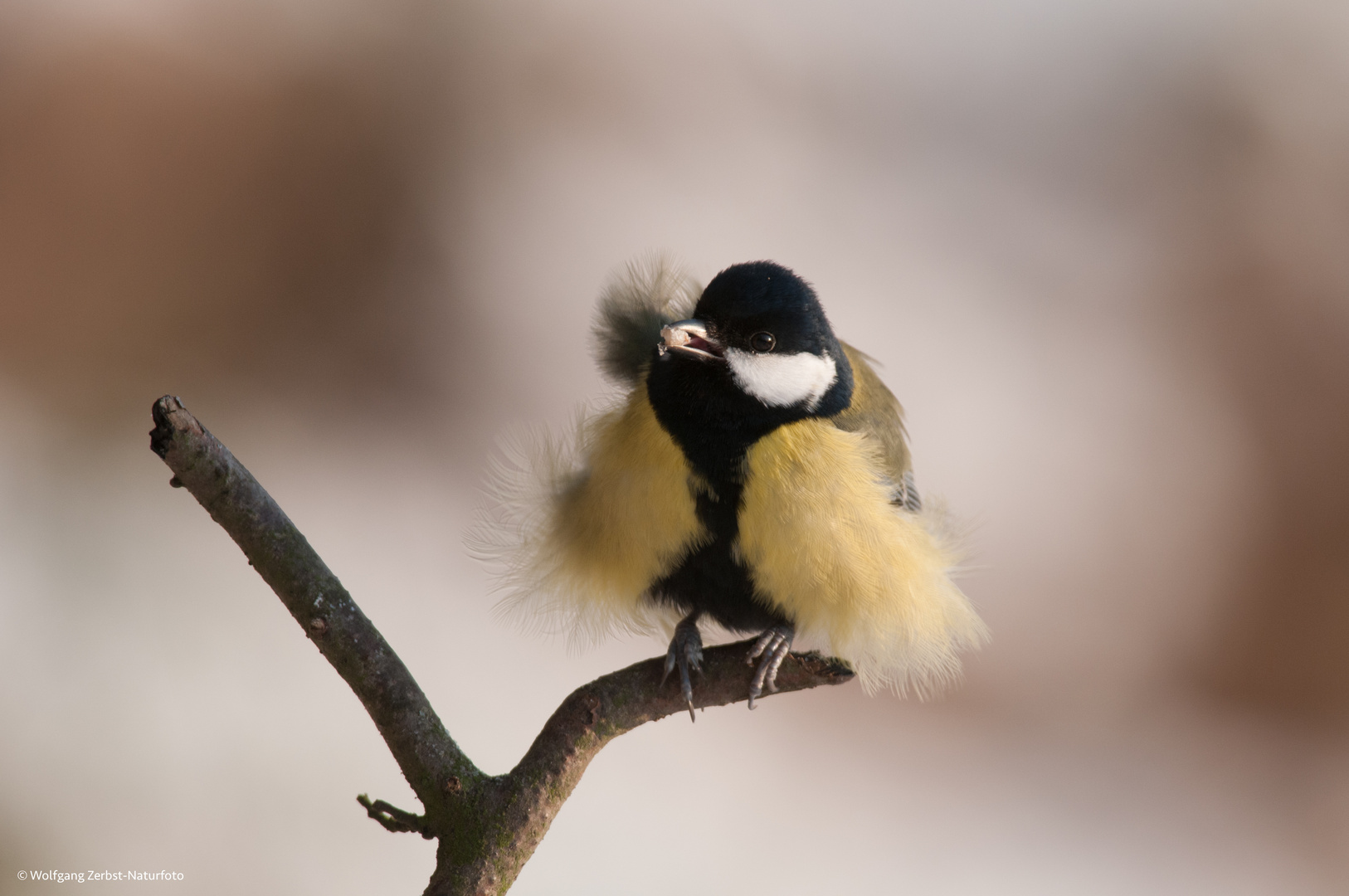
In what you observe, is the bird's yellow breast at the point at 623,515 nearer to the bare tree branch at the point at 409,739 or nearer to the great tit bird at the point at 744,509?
the great tit bird at the point at 744,509

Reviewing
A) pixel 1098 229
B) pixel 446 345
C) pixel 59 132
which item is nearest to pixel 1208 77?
pixel 1098 229

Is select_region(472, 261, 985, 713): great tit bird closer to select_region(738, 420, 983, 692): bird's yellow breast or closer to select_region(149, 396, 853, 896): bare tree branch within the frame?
select_region(738, 420, 983, 692): bird's yellow breast

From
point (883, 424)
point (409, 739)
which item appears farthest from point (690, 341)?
point (409, 739)

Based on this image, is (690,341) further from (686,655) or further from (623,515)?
(686,655)

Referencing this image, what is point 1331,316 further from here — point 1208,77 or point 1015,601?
point 1015,601

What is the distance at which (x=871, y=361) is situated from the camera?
141 cm

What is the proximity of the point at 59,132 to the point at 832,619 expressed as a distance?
6.31ft

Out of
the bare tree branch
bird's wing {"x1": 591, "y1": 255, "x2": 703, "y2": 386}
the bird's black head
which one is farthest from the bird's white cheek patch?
the bare tree branch

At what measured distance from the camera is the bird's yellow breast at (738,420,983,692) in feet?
3.03

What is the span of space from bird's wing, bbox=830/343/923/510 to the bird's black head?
0.09m

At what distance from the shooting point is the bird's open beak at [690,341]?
2.89 ft

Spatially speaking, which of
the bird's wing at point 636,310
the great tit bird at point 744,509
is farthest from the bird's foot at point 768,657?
the bird's wing at point 636,310

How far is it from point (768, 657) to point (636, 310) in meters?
0.43

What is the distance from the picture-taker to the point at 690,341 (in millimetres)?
900
